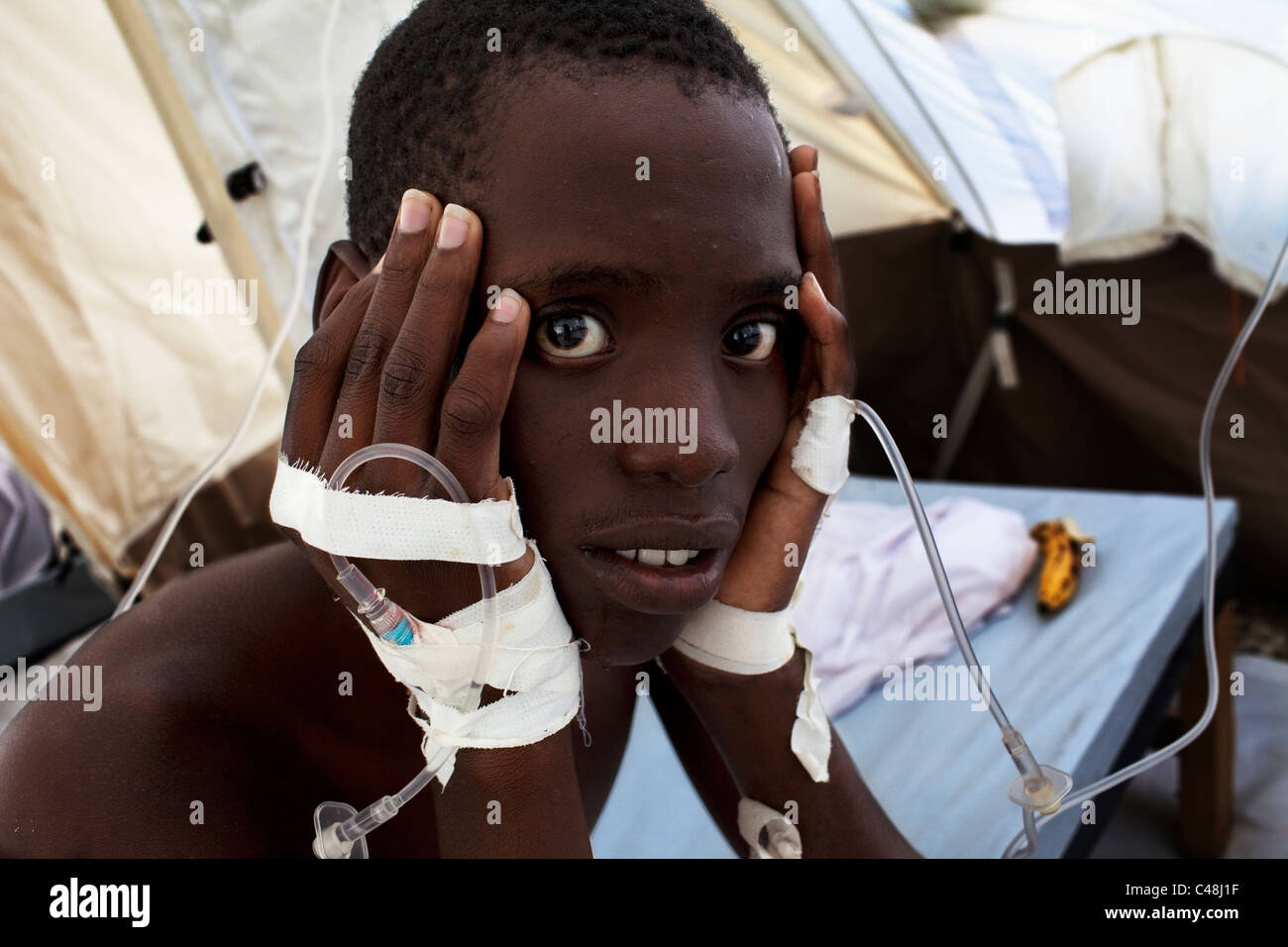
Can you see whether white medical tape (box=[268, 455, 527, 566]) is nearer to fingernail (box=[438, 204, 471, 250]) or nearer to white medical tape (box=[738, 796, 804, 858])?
fingernail (box=[438, 204, 471, 250])

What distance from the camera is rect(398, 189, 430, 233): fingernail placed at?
2.25 ft

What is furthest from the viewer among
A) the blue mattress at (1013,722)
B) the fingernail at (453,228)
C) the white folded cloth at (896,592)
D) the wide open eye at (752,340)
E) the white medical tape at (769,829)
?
the white folded cloth at (896,592)

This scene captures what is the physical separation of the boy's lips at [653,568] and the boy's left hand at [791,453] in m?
0.20

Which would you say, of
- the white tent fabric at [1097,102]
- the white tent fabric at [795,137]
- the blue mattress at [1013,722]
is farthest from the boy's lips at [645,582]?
the white tent fabric at [1097,102]

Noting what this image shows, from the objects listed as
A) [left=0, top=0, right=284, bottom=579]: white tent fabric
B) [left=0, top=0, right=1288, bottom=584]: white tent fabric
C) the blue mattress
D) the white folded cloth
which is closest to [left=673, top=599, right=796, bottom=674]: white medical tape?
the blue mattress

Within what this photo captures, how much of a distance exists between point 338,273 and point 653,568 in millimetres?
378

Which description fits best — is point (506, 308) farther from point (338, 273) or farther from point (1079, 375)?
point (1079, 375)

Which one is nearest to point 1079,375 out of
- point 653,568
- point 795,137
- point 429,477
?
point 795,137

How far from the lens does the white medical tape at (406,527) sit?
69 cm

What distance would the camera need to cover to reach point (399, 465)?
0.70 meters

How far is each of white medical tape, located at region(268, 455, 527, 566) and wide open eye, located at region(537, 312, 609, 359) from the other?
117 millimetres

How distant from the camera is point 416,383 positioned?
0.68 metres

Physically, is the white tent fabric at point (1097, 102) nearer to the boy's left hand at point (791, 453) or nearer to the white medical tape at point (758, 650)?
the boy's left hand at point (791, 453)
